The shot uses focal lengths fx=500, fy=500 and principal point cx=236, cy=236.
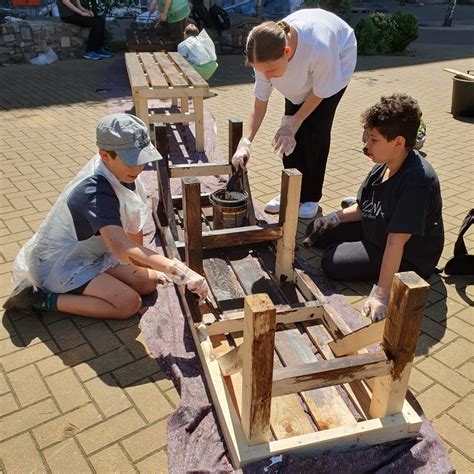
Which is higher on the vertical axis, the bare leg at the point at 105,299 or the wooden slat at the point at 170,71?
the wooden slat at the point at 170,71

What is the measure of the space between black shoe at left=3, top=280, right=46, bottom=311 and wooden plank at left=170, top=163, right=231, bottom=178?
1.33m

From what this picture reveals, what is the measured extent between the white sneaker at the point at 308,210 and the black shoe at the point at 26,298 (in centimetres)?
204

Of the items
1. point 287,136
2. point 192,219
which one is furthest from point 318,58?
point 192,219

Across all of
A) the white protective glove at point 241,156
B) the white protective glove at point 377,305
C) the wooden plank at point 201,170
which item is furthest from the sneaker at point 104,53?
the white protective glove at point 377,305

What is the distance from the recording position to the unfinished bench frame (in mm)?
4887

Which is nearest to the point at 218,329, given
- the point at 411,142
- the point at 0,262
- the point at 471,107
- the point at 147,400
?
the point at 147,400

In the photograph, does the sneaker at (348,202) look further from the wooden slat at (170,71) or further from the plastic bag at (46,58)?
the plastic bag at (46,58)

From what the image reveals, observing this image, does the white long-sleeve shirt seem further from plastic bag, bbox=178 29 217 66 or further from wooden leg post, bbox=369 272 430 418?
plastic bag, bbox=178 29 217 66

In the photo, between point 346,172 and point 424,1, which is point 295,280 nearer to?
point 346,172

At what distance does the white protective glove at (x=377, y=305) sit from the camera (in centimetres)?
228

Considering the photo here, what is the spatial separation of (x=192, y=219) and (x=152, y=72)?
345cm

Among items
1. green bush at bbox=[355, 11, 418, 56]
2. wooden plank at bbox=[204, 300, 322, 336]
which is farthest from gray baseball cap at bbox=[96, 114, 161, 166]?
green bush at bbox=[355, 11, 418, 56]

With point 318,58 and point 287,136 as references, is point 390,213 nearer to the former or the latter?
point 287,136

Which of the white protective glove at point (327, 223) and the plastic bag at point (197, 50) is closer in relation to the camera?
the white protective glove at point (327, 223)
